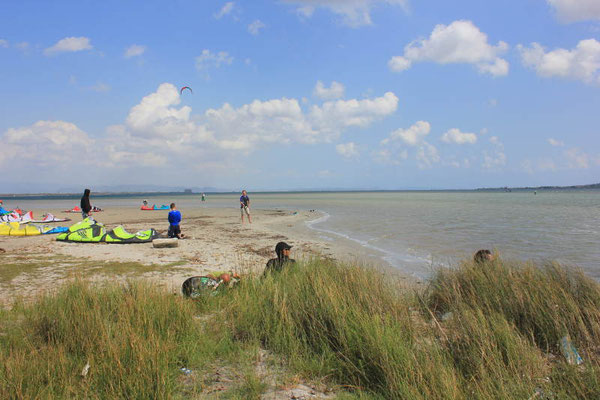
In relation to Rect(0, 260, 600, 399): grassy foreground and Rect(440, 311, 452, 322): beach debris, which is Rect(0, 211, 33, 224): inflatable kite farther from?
Rect(440, 311, 452, 322): beach debris

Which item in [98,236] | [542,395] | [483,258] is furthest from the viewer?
[98,236]

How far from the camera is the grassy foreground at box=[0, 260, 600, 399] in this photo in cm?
287

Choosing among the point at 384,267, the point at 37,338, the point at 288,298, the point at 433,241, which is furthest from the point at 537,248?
the point at 37,338

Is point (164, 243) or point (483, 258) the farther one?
point (164, 243)

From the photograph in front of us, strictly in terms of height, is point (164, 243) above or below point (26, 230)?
below

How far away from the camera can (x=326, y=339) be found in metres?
3.84

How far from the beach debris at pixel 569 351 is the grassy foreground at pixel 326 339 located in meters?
0.09

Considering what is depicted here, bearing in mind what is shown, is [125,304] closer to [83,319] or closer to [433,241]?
[83,319]

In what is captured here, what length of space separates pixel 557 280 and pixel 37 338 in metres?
7.05

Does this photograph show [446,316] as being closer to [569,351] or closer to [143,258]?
[569,351]

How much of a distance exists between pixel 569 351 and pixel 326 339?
2503 millimetres

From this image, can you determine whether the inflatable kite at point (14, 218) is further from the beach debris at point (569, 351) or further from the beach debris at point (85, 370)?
the beach debris at point (569, 351)

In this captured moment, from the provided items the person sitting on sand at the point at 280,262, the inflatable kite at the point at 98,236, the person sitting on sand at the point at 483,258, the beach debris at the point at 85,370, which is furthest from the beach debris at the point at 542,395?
the inflatable kite at the point at 98,236

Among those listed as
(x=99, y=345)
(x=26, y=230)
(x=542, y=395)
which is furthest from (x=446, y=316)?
(x=26, y=230)
